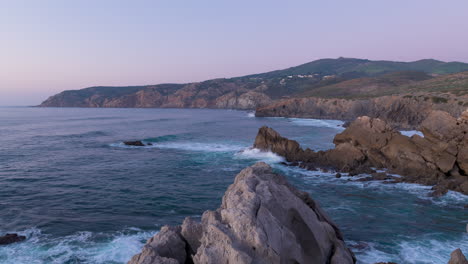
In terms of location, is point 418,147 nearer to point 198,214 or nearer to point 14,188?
point 198,214

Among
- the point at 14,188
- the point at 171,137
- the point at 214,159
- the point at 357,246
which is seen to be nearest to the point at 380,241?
the point at 357,246

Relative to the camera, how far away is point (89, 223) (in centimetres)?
1891

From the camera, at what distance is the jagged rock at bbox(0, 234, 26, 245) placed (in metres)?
16.1

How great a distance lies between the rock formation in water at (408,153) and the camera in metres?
27.8

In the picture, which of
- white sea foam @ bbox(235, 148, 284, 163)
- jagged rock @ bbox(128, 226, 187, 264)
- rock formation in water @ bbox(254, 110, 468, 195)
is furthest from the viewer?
white sea foam @ bbox(235, 148, 284, 163)

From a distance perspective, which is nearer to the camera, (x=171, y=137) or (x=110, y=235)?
(x=110, y=235)

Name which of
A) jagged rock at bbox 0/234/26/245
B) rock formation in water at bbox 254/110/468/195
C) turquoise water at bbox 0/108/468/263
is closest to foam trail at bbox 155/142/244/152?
turquoise water at bbox 0/108/468/263

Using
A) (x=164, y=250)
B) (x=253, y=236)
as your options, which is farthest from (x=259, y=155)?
(x=253, y=236)

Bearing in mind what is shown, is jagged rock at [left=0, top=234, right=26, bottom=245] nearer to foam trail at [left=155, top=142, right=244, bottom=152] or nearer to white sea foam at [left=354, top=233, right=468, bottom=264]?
white sea foam at [left=354, top=233, right=468, bottom=264]

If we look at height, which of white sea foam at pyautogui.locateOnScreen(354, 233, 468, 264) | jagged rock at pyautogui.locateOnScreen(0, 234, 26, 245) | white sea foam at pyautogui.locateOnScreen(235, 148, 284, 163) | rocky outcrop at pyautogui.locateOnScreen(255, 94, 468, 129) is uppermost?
rocky outcrop at pyautogui.locateOnScreen(255, 94, 468, 129)

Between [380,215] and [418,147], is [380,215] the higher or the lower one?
the lower one

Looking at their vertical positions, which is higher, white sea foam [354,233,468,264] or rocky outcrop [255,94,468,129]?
rocky outcrop [255,94,468,129]

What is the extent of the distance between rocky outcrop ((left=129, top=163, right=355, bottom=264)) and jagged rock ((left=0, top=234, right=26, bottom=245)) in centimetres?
1109

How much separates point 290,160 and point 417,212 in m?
18.0
